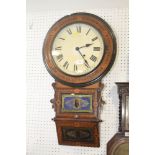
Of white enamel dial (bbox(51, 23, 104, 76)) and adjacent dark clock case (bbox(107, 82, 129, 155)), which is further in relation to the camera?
white enamel dial (bbox(51, 23, 104, 76))

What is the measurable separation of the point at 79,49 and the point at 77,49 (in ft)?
0.07

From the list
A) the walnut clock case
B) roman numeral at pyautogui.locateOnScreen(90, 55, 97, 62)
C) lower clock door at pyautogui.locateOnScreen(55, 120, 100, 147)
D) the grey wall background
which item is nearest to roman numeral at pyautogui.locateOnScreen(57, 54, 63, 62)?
the walnut clock case

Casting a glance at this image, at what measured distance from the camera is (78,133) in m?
2.50

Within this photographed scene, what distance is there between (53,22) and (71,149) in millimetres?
1368

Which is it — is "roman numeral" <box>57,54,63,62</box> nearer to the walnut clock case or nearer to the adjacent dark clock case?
the walnut clock case

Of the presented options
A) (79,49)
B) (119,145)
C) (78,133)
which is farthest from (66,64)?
(119,145)

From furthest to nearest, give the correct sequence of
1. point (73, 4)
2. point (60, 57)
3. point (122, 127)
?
point (60, 57) → point (73, 4) → point (122, 127)

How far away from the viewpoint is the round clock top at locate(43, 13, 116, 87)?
246cm

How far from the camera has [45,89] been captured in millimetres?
2693

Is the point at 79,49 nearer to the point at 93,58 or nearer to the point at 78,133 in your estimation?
the point at 93,58

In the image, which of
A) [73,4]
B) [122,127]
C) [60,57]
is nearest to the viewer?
[122,127]
